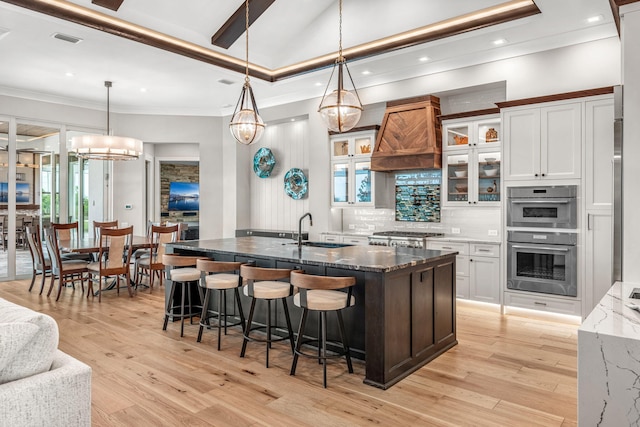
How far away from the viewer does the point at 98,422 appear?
2.49 meters

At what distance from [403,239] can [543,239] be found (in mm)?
1702

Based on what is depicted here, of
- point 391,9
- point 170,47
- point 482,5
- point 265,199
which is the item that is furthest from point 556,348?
point 265,199

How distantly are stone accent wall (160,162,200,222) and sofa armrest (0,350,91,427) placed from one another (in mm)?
9016

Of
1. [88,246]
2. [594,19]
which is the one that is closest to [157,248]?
[88,246]

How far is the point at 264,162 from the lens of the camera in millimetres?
8391

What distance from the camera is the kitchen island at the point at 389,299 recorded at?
119 inches

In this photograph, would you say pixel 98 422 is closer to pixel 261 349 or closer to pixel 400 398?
pixel 261 349

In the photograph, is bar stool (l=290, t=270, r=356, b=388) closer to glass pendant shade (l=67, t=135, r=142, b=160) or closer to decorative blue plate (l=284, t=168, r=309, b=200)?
glass pendant shade (l=67, t=135, r=142, b=160)

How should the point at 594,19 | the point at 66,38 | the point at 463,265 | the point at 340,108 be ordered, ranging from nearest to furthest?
the point at 340,108 → the point at 594,19 → the point at 66,38 → the point at 463,265

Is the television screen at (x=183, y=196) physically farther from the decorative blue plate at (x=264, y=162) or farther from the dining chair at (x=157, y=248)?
the dining chair at (x=157, y=248)

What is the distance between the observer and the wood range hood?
18.7 ft

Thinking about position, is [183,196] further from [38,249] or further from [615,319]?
[615,319]

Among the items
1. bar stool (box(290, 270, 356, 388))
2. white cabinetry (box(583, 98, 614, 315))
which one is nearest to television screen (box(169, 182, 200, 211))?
bar stool (box(290, 270, 356, 388))

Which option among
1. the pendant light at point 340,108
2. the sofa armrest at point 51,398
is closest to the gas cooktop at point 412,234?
the pendant light at point 340,108
